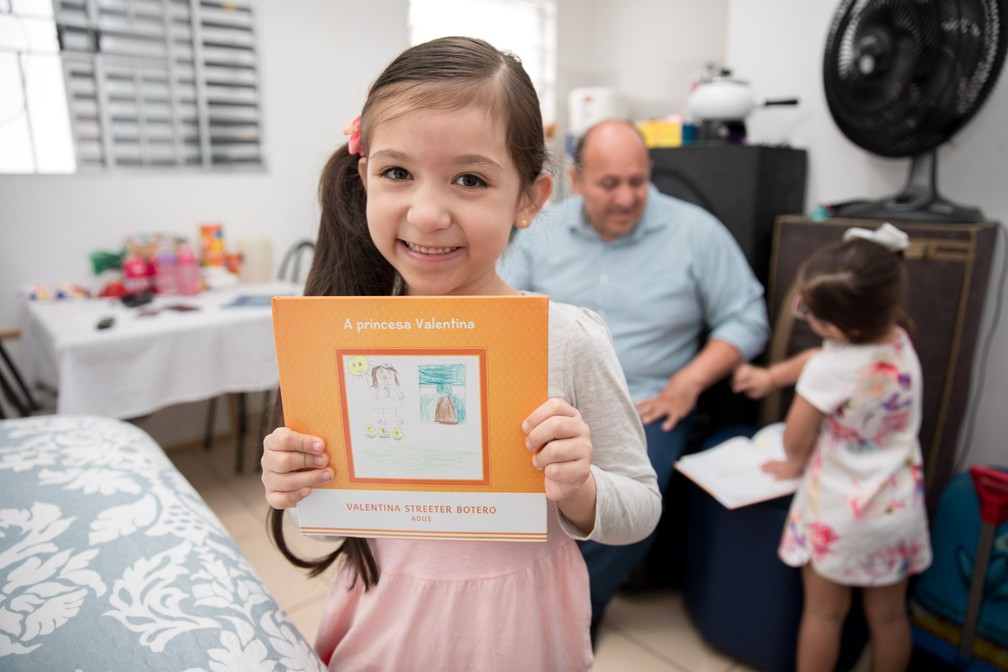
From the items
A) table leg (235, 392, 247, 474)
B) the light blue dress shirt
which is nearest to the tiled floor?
table leg (235, 392, 247, 474)

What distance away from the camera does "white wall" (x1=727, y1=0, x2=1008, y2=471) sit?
6.24ft

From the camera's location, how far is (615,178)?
191cm

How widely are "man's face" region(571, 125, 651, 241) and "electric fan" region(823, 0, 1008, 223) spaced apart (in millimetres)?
637

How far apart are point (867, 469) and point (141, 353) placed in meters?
2.16

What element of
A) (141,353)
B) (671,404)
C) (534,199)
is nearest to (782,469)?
(671,404)

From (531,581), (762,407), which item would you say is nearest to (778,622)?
(762,407)

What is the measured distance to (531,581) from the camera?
771 millimetres

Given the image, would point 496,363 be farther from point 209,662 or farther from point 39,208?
point 39,208

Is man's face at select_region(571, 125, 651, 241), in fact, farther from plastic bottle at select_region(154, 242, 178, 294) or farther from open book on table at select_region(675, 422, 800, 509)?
plastic bottle at select_region(154, 242, 178, 294)

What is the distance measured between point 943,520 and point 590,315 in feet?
4.54

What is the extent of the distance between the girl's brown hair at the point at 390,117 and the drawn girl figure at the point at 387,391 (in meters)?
0.23

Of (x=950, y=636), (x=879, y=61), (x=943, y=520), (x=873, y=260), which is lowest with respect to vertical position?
(x=950, y=636)

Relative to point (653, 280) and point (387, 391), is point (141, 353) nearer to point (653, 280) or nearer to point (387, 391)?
point (653, 280)

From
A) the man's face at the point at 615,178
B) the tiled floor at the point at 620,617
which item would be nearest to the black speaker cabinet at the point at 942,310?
the man's face at the point at 615,178
